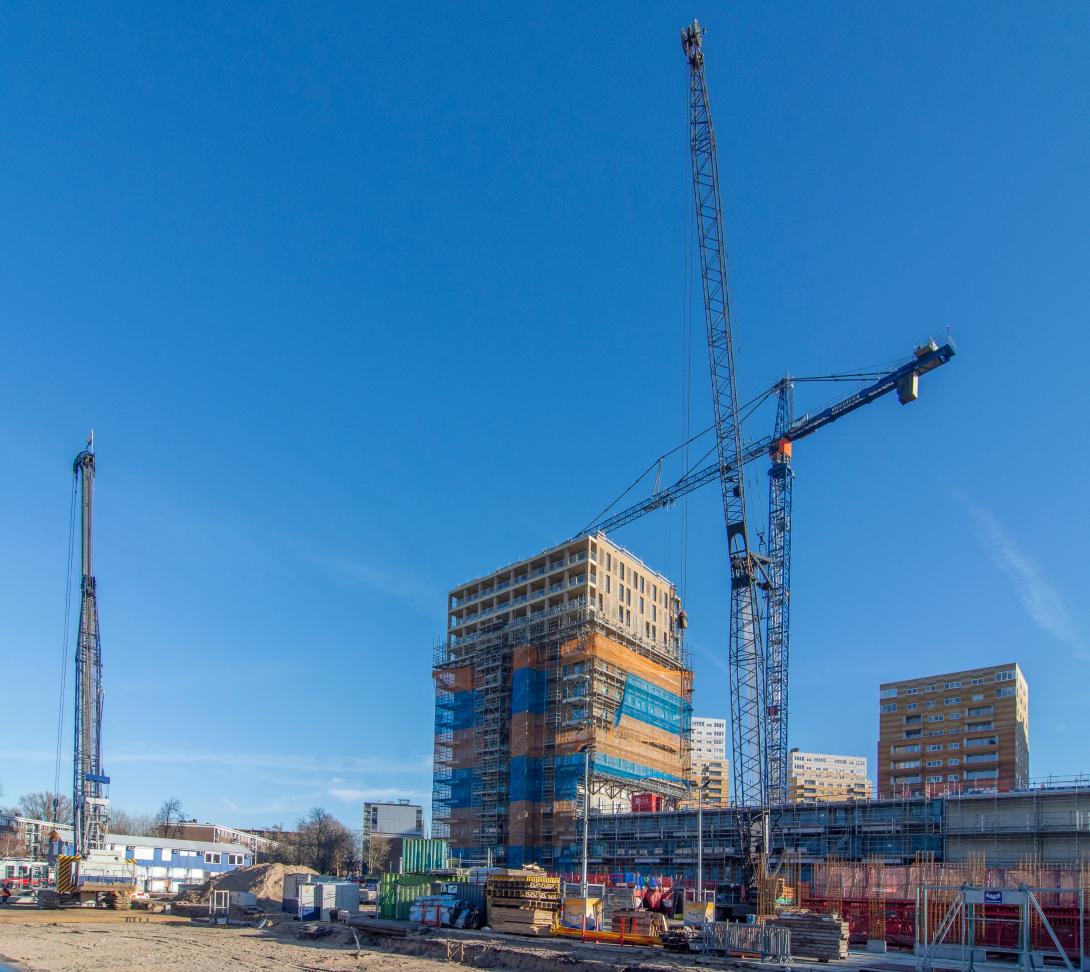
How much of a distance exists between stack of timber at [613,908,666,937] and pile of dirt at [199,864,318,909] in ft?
95.7

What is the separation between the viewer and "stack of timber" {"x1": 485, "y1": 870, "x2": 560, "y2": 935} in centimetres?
4541

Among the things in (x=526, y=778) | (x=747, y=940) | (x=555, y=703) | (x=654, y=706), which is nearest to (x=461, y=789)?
(x=526, y=778)

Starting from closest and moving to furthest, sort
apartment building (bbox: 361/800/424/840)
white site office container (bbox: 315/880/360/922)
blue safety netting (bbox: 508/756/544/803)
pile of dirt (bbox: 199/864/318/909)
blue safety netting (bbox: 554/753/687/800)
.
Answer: white site office container (bbox: 315/880/360/922) < pile of dirt (bbox: 199/864/318/909) < blue safety netting (bbox: 554/753/687/800) < blue safety netting (bbox: 508/756/544/803) < apartment building (bbox: 361/800/424/840)

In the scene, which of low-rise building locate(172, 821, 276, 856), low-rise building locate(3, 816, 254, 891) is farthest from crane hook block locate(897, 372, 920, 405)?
low-rise building locate(172, 821, 276, 856)

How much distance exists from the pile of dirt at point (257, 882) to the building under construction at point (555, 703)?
74.5ft

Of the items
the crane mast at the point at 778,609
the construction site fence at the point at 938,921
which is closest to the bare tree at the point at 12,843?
the crane mast at the point at 778,609

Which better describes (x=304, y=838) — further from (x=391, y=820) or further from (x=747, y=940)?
(x=747, y=940)

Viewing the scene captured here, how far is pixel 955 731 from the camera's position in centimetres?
11569

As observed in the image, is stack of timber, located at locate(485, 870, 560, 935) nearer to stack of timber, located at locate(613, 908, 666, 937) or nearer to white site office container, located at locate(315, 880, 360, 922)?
stack of timber, located at locate(613, 908, 666, 937)

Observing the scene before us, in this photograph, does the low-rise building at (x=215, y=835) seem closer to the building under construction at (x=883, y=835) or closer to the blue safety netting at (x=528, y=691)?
the blue safety netting at (x=528, y=691)

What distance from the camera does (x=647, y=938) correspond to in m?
42.2

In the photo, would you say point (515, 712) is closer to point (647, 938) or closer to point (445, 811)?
point (445, 811)

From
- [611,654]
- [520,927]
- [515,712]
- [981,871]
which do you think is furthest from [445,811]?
[981,871]

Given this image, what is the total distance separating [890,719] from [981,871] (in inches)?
3205
